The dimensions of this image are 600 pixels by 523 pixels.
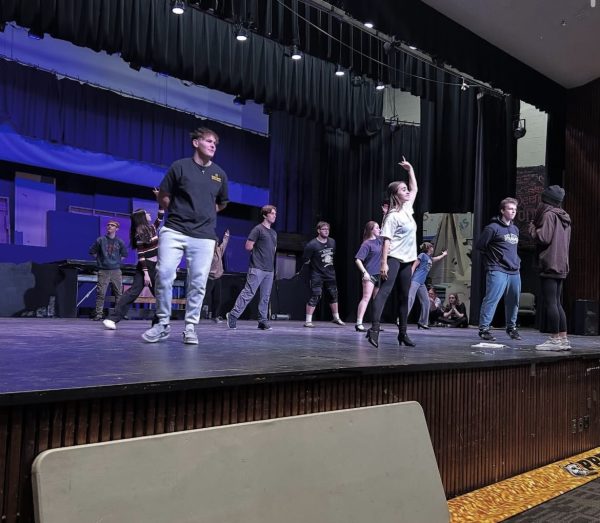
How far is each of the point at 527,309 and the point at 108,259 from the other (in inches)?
343

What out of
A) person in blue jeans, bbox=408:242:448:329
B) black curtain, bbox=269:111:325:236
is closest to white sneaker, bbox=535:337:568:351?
person in blue jeans, bbox=408:242:448:329

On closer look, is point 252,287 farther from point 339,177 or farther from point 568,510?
point 339,177

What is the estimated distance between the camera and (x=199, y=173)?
4121 mm

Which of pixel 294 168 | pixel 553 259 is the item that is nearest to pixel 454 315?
pixel 294 168

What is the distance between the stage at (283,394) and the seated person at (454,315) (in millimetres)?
6298

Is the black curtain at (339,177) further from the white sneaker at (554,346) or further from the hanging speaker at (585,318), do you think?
the white sneaker at (554,346)

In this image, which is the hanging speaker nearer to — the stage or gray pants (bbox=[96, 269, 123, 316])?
the stage

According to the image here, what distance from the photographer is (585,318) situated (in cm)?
941

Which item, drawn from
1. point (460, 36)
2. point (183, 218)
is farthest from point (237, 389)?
point (460, 36)

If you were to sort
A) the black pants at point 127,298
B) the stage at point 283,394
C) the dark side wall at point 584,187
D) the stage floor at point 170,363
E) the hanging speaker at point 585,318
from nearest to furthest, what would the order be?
the stage at point 283,394 → the stage floor at point 170,363 → the black pants at point 127,298 → the hanging speaker at point 585,318 → the dark side wall at point 584,187

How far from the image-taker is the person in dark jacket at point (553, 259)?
4.87 metres

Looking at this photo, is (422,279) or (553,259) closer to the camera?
(553,259)

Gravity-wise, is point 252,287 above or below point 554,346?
above

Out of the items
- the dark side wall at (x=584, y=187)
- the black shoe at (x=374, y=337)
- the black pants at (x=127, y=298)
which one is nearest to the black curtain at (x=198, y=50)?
the black pants at (x=127, y=298)
